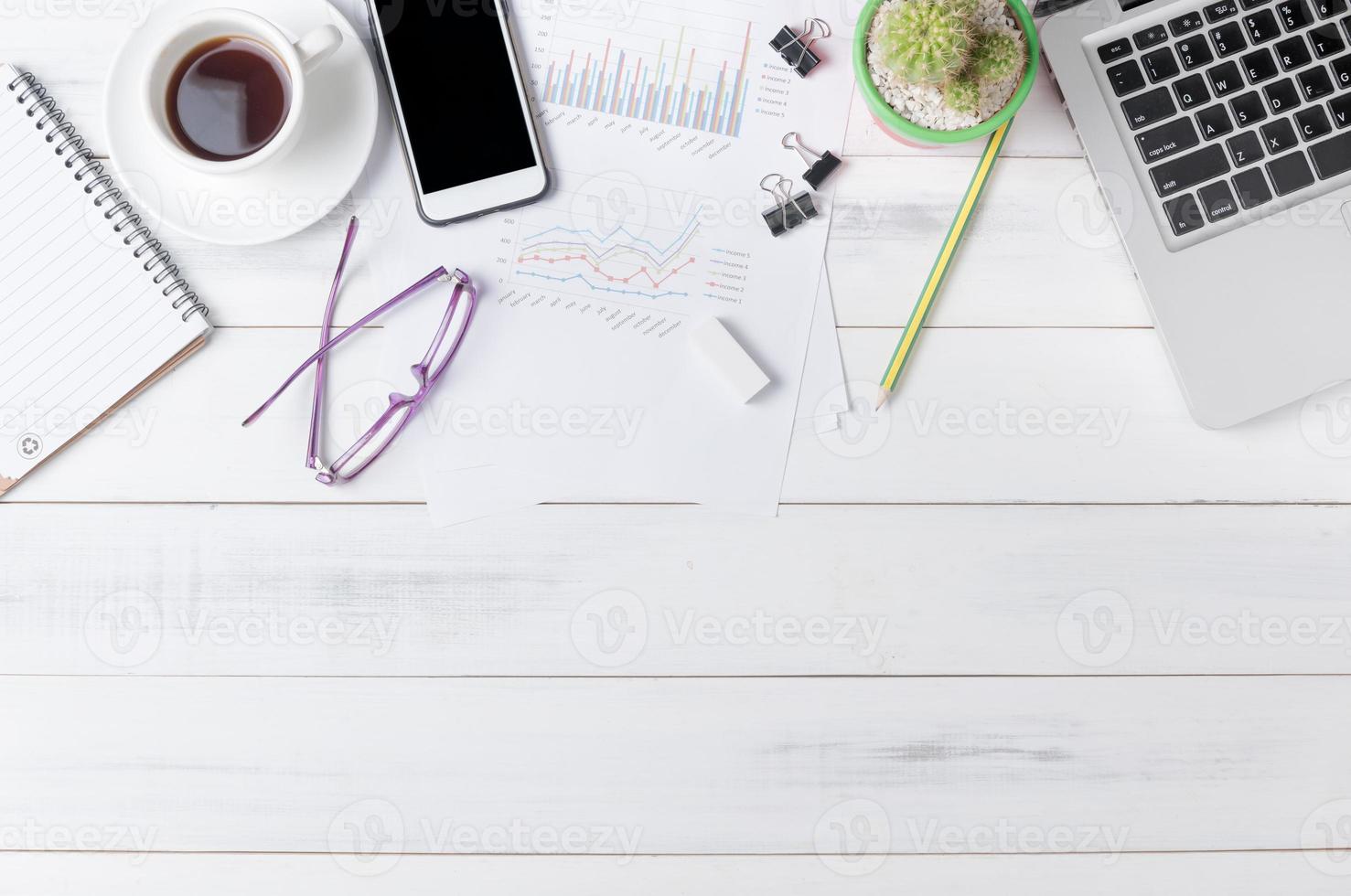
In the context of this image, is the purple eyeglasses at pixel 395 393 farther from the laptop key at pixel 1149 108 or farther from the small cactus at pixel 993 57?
the laptop key at pixel 1149 108

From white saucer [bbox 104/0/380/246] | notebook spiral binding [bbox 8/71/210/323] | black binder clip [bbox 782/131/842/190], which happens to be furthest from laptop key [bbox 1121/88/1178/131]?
notebook spiral binding [bbox 8/71/210/323]

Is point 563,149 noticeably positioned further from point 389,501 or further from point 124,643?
point 124,643

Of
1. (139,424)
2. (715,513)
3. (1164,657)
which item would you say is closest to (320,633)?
(139,424)

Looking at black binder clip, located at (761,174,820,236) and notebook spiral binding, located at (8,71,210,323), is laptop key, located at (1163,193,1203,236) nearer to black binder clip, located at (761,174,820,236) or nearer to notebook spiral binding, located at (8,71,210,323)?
black binder clip, located at (761,174,820,236)

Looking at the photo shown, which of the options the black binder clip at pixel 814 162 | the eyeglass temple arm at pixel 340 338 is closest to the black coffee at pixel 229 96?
the eyeglass temple arm at pixel 340 338

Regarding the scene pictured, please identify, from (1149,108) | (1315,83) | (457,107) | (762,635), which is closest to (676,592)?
(762,635)

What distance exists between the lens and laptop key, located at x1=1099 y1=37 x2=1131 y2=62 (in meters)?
0.67

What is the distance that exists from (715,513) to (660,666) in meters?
0.13

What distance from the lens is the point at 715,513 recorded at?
0.71 m

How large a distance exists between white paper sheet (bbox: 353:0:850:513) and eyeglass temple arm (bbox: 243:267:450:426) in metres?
0.02

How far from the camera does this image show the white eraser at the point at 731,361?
2.26ft

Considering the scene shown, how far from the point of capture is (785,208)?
70cm

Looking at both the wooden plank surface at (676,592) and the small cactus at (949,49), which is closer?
the small cactus at (949,49)

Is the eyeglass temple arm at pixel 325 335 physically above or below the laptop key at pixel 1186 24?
above
